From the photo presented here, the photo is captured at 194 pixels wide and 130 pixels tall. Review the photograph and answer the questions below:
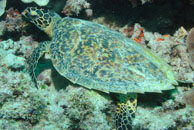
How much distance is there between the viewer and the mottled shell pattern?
9.64 feet

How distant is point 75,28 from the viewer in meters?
3.78

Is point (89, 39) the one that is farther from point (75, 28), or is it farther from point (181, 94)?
point (181, 94)

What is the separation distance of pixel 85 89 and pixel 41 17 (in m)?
2.62

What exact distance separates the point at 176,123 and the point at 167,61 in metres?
1.48

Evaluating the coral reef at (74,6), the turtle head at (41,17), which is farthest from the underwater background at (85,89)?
the turtle head at (41,17)

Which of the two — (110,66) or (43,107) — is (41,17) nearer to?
(110,66)

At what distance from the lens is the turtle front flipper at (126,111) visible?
2.83 meters

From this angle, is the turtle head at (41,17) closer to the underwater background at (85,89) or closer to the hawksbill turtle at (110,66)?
the underwater background at (85,89)

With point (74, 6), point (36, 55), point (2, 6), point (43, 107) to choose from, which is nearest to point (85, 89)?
point (43, 107)

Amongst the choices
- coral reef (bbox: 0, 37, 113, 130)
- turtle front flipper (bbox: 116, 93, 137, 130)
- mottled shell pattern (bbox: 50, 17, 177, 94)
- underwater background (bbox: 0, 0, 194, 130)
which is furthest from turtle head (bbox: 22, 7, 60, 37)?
turtle front flipper (bbox: 116, 93, 137, 130)

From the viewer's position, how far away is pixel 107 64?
3.11 meters

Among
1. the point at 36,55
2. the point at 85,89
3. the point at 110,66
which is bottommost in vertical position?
the point at 85,89

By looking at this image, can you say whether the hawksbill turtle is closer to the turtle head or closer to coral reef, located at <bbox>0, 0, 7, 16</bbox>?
the turtle head

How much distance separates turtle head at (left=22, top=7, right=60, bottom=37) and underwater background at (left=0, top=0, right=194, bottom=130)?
Result: 242mm
